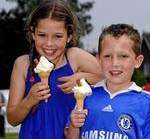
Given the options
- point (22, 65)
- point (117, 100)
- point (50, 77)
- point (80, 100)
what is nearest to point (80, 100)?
point (80, 100)

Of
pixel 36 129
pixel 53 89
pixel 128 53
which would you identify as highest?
pixel 128 53

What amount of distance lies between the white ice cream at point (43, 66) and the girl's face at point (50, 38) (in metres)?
0.19

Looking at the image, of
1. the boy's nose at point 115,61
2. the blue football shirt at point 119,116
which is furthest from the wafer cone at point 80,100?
the boy's nose at point 115,61

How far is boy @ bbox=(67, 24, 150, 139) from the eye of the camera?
4043 mm

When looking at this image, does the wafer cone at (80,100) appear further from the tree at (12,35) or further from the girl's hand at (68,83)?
the tree at (12,35)

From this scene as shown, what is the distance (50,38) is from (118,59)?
56cm

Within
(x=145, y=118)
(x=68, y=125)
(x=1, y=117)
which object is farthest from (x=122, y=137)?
(x=1, y=117)

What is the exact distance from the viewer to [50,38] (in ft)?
14.3

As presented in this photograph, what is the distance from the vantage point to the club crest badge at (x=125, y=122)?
4031 millimetres

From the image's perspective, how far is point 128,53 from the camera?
13.5 ft

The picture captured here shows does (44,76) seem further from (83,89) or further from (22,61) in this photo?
(22,61)

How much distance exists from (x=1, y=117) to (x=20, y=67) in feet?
60.0

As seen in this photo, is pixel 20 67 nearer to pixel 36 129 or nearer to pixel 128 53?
pixel 36 129

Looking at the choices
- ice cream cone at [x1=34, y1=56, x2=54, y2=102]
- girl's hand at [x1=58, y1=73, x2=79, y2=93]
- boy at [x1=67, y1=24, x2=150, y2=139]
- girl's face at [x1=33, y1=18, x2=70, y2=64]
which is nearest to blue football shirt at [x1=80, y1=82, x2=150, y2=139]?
boy at [x1=67, y1=24, x2=150, y2=139]
